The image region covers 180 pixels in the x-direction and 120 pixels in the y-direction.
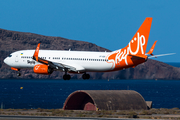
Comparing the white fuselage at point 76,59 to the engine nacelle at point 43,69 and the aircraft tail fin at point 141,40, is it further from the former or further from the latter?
the aircraft tail fin at point 141,40

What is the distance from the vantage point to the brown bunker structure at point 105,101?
4422 inches

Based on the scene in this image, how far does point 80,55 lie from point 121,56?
879cm

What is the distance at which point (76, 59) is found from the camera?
3046 inches

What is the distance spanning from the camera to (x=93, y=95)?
11388 cm

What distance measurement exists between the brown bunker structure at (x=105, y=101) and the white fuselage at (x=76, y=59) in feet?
113

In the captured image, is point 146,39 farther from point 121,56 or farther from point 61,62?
point 61,62

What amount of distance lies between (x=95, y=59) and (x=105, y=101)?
38680mm

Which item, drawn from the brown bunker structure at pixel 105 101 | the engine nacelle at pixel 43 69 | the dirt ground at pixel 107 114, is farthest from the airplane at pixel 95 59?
the brown bunker structure at pixel 105 101

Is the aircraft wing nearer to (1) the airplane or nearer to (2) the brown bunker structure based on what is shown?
(1) the airplane

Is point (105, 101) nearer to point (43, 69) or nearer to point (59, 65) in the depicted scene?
point (59, 65)

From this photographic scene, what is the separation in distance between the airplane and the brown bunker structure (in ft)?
113

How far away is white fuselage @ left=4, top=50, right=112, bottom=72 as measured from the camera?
7669 centimetres

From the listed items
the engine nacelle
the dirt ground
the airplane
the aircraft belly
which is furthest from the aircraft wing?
the dirt ground

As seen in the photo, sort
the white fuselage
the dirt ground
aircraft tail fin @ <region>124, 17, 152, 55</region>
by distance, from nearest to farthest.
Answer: the white fuselage < aircraft tail fin @ <region>124, 17, 152, 55</region> < the dirt ground
